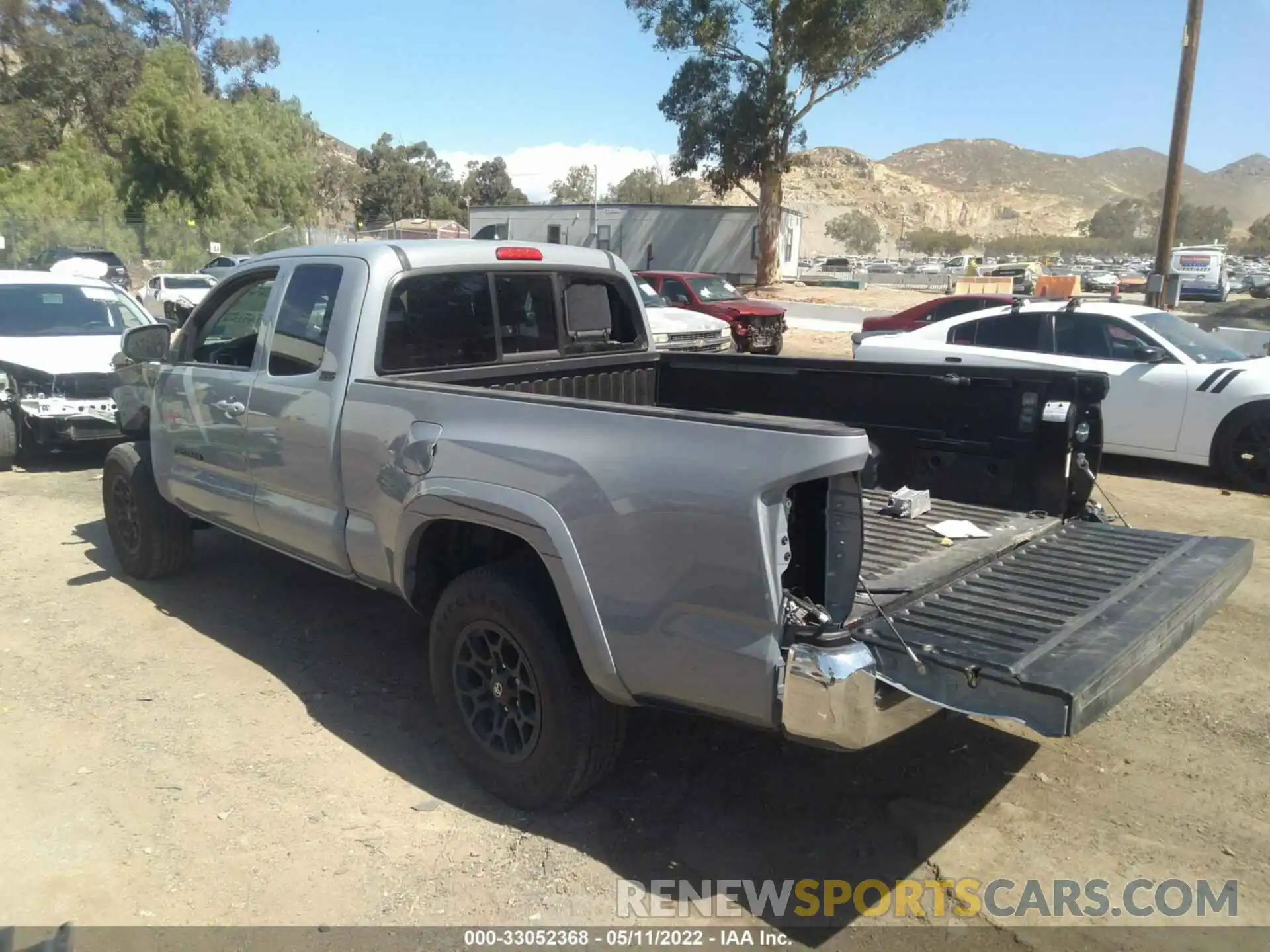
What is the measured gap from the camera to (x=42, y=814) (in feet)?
11.9

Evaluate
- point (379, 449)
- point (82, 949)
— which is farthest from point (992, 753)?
point (82, 949)

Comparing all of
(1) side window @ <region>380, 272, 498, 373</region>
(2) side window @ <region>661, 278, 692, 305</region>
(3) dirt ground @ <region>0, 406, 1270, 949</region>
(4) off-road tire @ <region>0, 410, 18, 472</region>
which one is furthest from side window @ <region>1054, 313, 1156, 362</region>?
(2) side window @ <region>661, 278, 692, 305</region>

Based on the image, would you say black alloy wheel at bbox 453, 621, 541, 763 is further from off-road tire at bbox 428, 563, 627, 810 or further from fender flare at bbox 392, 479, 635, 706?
fender flare at bbox 392, 479, 635, 706

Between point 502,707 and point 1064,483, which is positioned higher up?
point 1064,483

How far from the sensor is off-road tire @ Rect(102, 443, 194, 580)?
5805mm

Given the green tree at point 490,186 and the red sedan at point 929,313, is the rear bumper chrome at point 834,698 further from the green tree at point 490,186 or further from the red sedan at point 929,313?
the green tree at point 490,186

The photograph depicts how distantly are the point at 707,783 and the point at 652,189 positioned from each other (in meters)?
89.7

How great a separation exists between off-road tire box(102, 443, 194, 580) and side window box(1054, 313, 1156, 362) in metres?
7.93

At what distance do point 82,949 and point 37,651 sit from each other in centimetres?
260

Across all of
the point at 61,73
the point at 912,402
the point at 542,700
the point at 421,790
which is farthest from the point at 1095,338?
the point at 61,73

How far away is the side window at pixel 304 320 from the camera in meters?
4.31

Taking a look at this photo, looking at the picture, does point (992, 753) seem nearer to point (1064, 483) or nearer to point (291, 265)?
point (1064, 483)

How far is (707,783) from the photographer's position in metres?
3.88

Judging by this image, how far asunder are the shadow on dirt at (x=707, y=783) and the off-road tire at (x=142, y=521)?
808 millimetres
